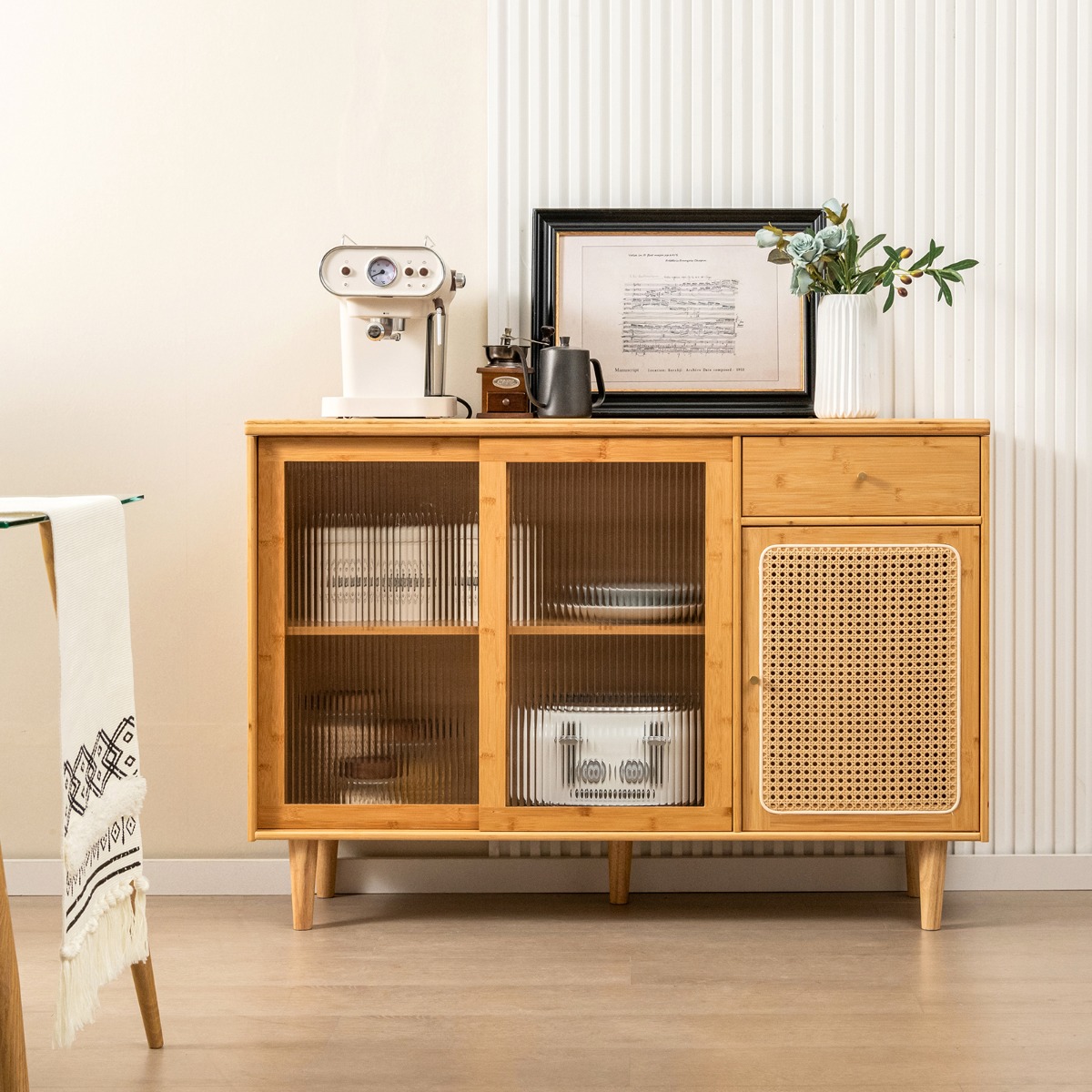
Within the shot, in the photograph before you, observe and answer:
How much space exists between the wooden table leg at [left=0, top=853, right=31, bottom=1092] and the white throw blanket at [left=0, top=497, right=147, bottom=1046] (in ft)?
0.15

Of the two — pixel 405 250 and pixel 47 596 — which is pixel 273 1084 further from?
pixel 405 250

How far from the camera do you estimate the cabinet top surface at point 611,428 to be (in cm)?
200

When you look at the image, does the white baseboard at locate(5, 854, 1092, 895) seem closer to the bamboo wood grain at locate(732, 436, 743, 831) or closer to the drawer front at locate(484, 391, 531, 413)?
the bamboo wood grain at locate(732, 436, 743, 831)

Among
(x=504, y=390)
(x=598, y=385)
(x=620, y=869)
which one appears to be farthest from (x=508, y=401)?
(x=620, y=869)

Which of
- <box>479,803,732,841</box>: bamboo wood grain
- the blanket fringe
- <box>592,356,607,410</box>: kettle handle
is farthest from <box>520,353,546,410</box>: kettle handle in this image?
the blanket fringe

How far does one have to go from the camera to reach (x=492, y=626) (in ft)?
6.71

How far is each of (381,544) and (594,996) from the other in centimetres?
91

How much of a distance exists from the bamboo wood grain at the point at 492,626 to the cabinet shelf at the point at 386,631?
5cm

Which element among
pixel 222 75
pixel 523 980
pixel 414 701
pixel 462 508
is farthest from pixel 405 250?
pixel 523 980

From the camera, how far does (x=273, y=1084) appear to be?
1.53 m

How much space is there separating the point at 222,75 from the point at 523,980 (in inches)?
78.8

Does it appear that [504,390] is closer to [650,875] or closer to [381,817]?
[381,817]

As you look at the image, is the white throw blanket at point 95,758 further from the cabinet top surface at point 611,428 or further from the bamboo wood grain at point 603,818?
the bamboo wood grain at point 603,818

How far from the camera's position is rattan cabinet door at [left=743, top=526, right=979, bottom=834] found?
2.01 metres
